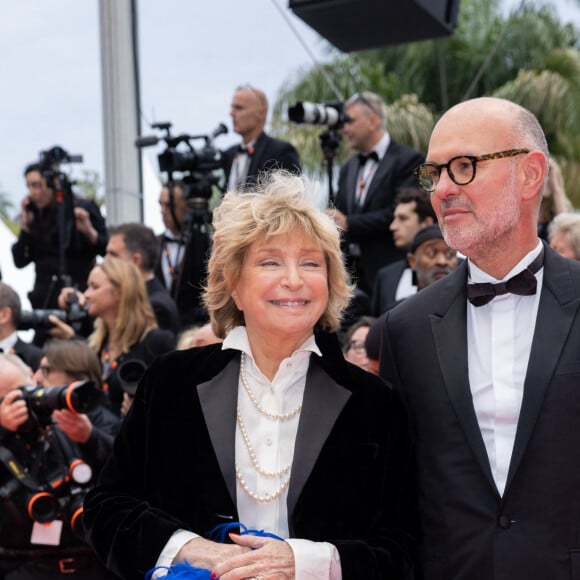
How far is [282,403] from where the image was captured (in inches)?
101

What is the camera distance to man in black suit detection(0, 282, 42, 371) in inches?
230

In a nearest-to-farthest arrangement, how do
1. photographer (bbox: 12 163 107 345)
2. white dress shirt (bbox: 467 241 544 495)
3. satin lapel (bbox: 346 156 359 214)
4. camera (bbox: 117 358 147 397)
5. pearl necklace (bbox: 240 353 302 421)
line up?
white dress shirt (bbox: 467 241 544 495), pearl necklace (bbox: 240 353 302 421), camera (bbox: 117 358 147 397), satin lapel (bbox: 346 156 359 214), photographer (bbox: 12 163 107 345)

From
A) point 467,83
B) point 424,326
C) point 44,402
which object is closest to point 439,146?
point 424,326

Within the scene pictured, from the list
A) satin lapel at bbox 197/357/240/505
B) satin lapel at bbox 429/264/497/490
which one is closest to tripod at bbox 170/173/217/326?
satin lapel at bbox 197/357/240/505

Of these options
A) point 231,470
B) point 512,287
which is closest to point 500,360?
point 512,287

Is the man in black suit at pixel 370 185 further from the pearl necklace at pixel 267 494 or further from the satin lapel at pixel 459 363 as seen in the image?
the pearl necklace at pixel 267 494

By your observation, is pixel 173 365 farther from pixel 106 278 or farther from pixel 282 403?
pixel 106 278

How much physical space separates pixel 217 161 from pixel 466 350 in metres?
4.09

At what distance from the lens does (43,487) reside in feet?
13.1

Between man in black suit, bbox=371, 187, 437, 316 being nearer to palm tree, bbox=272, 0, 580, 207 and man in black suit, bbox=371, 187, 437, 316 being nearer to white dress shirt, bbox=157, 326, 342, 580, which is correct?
white dress shirt, bbox=157, 326, 342, 580

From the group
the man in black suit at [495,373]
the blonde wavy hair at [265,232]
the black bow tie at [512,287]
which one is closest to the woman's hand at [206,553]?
the man in black suit at [495,373]

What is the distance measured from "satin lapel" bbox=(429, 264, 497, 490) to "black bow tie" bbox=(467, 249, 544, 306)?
0.07 meters

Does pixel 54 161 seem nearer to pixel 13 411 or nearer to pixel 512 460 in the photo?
pixel 13 411

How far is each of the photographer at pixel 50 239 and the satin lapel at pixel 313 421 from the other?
14.9 feet
